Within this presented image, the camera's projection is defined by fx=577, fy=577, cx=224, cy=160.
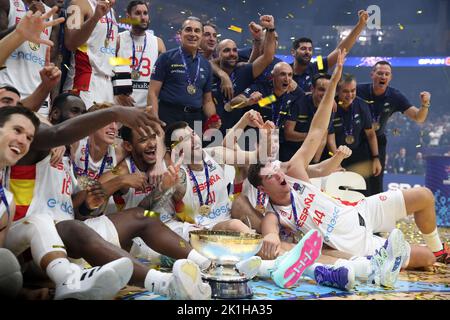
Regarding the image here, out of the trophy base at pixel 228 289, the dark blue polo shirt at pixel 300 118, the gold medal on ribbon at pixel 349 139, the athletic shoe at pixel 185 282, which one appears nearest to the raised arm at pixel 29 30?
the athletic shoe at pixel 185 282

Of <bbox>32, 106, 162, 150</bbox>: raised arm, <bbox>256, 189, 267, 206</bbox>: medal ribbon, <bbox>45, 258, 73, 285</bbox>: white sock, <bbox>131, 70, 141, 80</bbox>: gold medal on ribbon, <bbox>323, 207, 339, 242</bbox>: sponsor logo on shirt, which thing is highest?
<bbox>131, 70, 141, 80</bbox>: gold medal on ribbon

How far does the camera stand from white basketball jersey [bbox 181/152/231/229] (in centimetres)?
388

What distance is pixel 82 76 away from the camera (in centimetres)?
447

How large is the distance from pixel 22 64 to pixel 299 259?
2272mm

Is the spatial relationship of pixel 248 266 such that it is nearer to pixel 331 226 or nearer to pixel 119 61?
pixel 331 226

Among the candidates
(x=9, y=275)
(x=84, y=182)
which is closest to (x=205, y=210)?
(x=84, y=182)

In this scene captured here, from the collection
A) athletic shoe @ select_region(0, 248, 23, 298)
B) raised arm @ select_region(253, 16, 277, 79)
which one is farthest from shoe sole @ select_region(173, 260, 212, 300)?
raised arm @ select_region(253, 16, 277, 79)

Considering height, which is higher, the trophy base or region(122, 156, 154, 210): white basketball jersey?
region(122, 156, 154, 210): white basketball jersey

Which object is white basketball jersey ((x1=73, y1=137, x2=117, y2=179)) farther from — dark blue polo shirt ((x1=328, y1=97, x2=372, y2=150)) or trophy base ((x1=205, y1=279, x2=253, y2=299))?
dark blue polo shirt ((x1=328, y1=97, x2=372, y2=150))

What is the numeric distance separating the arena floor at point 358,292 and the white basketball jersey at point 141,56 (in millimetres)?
2356

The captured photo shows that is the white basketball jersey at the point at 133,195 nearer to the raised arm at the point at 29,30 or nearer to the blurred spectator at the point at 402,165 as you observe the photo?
the raised arm at the point at 29,30

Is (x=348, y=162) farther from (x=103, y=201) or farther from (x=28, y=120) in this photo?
(x=28, y=120)

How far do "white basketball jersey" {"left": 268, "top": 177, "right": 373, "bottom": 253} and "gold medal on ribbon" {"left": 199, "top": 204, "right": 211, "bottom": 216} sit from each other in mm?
456
